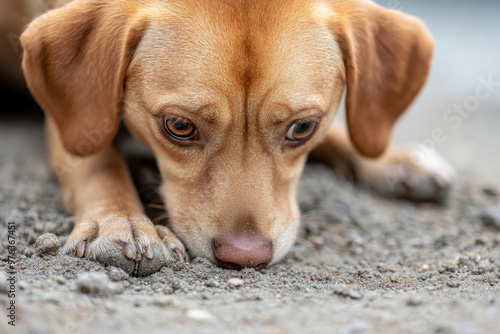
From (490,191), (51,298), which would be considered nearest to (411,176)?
(490,191)

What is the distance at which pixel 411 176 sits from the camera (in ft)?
12.9

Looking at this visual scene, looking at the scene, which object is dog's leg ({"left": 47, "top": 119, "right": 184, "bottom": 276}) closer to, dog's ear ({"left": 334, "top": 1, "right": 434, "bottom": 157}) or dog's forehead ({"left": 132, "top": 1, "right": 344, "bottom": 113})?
dog's forehead ({"left": 132, "top": 1, "right": 344, "bottom": 113})

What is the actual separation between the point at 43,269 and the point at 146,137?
0.94m

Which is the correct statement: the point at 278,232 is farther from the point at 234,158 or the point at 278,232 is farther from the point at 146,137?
the point at 146,137

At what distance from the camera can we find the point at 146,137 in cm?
301

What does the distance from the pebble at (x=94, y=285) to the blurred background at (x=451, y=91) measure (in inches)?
91.0

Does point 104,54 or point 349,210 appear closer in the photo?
point 104,54

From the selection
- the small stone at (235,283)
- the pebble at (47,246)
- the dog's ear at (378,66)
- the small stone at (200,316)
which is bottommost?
the pebble at (47,246)

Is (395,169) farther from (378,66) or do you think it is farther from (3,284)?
(3,284)

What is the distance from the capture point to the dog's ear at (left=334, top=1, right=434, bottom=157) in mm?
2998

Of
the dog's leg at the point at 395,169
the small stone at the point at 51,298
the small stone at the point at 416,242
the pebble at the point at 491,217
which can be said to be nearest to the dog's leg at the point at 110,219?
the small stone at the point at 51,298

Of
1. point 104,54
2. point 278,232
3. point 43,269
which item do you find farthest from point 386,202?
point 43,269

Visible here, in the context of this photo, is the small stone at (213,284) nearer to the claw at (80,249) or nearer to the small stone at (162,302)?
the small stone at (162,302)

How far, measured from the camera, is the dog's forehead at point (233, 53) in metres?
2.55
